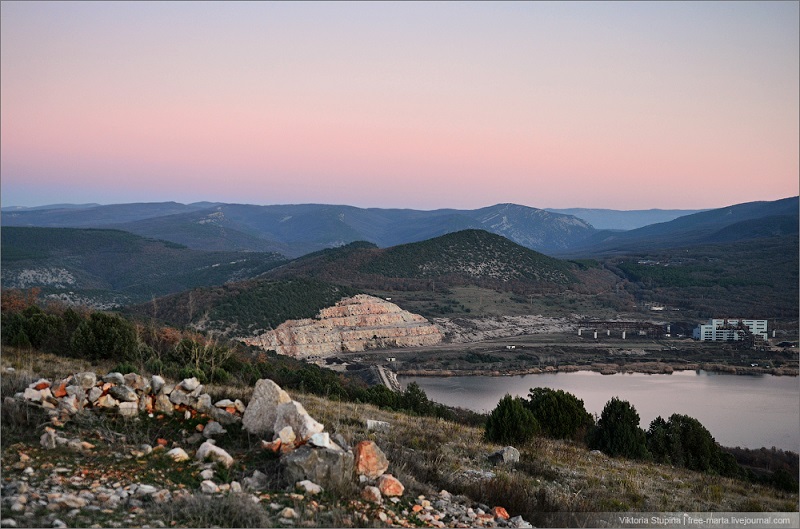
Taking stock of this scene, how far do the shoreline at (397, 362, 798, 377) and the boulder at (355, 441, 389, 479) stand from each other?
40.8 metres

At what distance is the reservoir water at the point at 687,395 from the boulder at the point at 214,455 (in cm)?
2473

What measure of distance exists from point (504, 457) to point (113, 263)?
106 meters

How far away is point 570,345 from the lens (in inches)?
2247

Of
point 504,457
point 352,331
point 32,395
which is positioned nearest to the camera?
point 32,395

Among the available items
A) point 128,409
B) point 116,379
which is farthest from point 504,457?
point 116,379

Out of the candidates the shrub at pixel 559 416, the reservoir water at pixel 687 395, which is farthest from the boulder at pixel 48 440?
the reservoir water at pixel 687 395

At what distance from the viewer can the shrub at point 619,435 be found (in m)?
12.0

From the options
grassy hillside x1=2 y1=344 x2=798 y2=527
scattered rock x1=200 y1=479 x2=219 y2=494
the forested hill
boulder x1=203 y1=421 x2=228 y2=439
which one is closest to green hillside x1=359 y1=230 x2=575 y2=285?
the forested hill

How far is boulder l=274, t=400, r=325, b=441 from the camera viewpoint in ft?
20.4

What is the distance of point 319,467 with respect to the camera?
18.9ft

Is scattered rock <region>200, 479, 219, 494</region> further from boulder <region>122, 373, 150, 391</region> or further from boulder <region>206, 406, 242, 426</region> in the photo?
boulder <region>122, 373, 150, 391</region>

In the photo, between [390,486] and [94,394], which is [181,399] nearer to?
[94,394]

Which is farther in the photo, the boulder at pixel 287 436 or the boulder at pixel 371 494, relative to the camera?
the boulder at pixel 287 436

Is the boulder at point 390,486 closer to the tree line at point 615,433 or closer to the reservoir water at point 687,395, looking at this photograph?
the tree line at point 615,433
